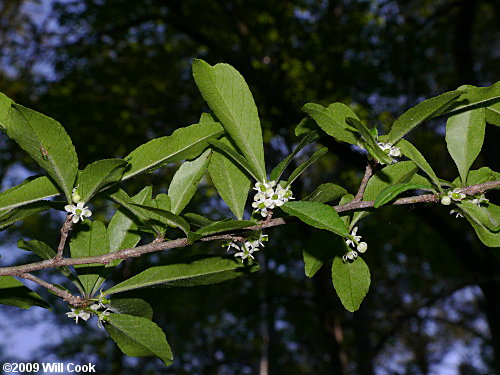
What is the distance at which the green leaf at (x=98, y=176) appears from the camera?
84 centimetres

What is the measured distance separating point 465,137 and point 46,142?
0.84 meters

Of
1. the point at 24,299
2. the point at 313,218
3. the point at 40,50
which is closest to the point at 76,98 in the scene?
the point at 40,50

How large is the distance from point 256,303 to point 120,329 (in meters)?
4.94

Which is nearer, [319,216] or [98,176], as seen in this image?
[319,216]

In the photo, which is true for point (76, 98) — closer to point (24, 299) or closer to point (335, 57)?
point (335, 57)

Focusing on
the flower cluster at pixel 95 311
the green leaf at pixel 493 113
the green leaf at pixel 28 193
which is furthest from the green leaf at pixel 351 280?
the green leaf at pixel 28 193

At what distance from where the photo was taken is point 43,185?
90 cm

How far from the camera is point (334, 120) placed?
0.90m

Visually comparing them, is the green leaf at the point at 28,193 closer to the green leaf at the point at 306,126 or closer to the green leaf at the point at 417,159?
the green leaf at the point at 306,126

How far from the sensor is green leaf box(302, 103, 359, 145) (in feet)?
2.88

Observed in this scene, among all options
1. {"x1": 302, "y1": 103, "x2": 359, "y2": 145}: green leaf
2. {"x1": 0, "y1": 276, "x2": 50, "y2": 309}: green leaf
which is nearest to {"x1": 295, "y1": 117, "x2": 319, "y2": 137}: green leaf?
{"x1": 302, "y1": 103, "x2": 359, "y2": 145}: green leaf

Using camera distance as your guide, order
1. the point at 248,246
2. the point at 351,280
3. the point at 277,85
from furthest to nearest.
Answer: the point at 277,85, the point at 351,280, the point at 248,246

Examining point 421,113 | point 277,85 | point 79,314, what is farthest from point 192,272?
point 277,85

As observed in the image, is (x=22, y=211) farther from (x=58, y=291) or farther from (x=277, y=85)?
(x=277, y=85)
